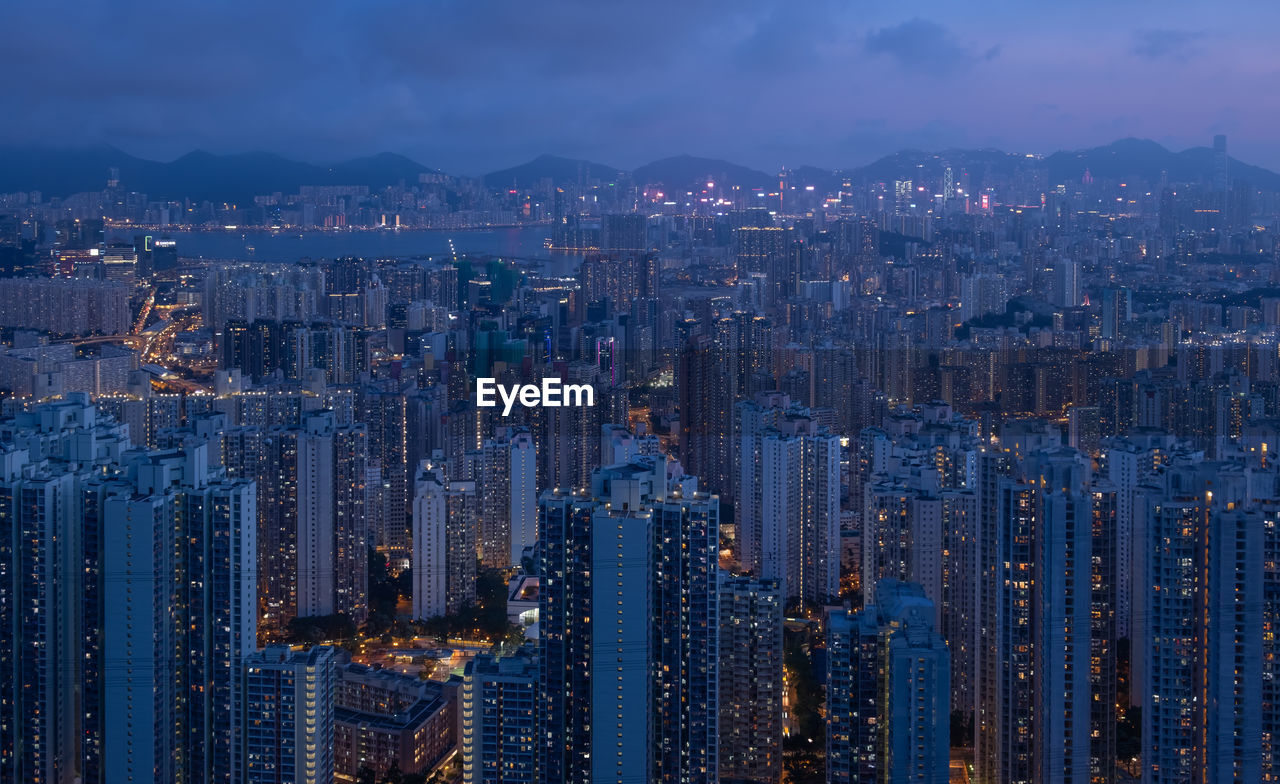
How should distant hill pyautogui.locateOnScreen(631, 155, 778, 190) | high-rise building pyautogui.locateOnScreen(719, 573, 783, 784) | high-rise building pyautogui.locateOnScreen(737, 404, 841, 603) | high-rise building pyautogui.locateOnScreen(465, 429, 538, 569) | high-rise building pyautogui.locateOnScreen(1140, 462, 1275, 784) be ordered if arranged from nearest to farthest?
high-rise building pyautogui.locateOnScreen(1140, 462, 1275, 784), high-rise building pyautogui.locateOnScreen(719, 573, 783, 784), high-rise building pyautogui.locateOnScreen(737, 404, 841, 603), high-rise building pyautogui.locateOnScreen(465, 429, 538, 569), distant hill pyautogui.locateOnScreen(631, 155, 778, 190)

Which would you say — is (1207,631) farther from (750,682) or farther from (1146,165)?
(1146,165)

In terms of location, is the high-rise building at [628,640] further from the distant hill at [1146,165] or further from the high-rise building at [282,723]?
the distant hill at [1146,165]

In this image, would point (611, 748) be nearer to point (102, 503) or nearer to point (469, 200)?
point (102, 503)

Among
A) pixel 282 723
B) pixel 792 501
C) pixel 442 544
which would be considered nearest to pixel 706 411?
pixel 792 501

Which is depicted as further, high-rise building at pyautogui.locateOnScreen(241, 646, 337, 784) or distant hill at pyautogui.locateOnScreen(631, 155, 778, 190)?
distant hill at pyautogui.locateOnScreen(631, 155, 778, 190)

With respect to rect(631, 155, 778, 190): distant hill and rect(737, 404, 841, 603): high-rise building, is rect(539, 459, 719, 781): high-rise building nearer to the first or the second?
rect(737, 404, 841, 603): high-rise building

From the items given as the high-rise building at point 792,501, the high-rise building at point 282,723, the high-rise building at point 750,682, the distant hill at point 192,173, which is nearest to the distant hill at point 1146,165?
the high-rise building at point 792,501

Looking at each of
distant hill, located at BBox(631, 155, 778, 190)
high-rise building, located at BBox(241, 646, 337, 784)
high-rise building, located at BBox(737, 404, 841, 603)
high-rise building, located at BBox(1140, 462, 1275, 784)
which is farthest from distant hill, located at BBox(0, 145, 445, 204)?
high-rise building, located at BBox(1140, 462, 1275, 784)

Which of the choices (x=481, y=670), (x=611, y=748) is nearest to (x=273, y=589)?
(x=481, y=670)
